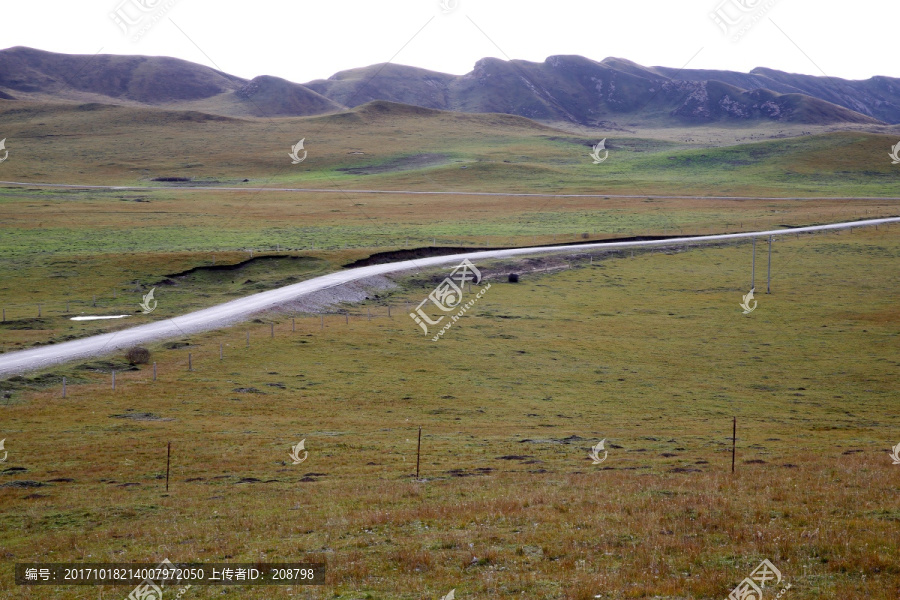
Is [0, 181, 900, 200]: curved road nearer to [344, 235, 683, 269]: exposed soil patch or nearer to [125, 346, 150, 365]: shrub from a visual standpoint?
[344, 235, 683, 269]: exposed soil patch

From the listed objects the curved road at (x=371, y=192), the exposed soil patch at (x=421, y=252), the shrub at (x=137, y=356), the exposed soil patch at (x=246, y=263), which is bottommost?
the shrub at (x=137, y=356)

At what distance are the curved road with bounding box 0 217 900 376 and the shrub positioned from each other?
2.08 metres

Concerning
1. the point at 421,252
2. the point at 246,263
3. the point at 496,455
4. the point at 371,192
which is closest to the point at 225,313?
the point at 246,263

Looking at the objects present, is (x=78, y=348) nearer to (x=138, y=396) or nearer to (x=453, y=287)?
(x=138, y=396)

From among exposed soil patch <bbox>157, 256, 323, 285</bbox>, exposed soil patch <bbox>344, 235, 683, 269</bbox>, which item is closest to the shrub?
exposed soil patch <bbox>157, 256, 323, 285</bbox>

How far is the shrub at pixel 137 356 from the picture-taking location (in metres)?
42.6

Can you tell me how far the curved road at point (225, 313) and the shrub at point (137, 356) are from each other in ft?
6.81

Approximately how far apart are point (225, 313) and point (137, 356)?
13.2 meters

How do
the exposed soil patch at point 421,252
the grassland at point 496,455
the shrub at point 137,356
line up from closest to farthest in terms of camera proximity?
the grassland at point 496,455 → the shrub at point 137,356 → the exposed soil patch at point 421,252

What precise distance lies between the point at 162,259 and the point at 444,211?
64159 mm

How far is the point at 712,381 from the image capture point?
147 ft

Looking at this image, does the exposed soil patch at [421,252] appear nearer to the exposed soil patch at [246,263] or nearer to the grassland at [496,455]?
the exposed soil patch at [246,263]

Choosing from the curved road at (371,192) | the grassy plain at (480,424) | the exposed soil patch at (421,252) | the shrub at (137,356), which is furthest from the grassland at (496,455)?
the curved road at (371,192)

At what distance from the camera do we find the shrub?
140 ft
